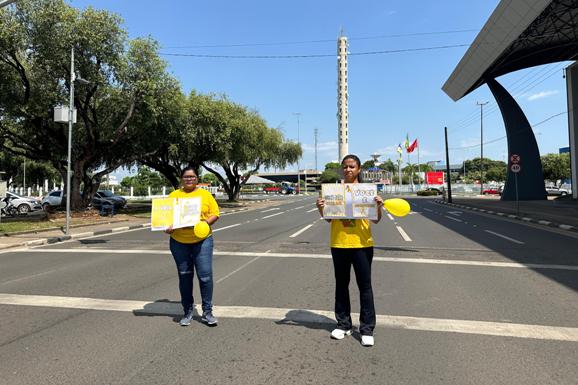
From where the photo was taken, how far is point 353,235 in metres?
4.51

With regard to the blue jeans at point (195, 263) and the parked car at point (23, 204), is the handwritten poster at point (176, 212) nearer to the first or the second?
the blue jeans at point (195, 263)

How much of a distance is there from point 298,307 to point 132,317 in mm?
2033

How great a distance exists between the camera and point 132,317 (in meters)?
5.43

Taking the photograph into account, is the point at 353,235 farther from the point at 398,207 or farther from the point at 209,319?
the point at 209,319

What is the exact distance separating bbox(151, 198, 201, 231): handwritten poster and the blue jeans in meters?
0.23

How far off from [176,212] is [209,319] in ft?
4.12

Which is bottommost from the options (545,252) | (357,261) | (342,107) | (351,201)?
(545,252)

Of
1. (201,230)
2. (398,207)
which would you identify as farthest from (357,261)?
(201,230)

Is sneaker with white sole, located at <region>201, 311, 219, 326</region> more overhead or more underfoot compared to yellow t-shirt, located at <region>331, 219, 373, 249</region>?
more underfoot

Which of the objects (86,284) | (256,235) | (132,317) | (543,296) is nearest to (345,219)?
(132,317)

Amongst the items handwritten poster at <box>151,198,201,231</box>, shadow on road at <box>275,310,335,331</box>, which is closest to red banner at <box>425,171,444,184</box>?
shadow on road at <box>275,310,335,331</box>

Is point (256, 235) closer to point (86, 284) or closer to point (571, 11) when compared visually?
point (86, 284)

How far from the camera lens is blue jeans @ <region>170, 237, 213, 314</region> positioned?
5082 millimetres

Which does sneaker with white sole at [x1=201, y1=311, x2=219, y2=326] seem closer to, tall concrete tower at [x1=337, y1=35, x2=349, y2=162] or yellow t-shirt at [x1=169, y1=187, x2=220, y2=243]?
yellow t-shirt at [x1=169, y1=187, x2=220, y2=243]
